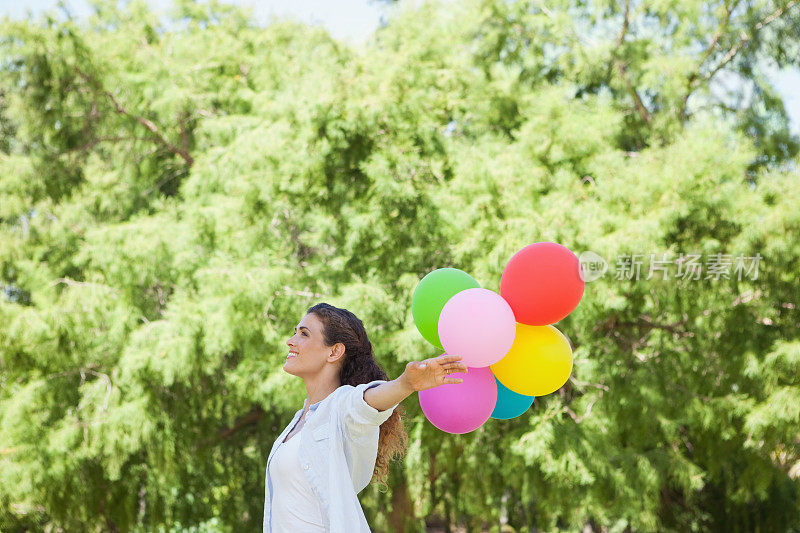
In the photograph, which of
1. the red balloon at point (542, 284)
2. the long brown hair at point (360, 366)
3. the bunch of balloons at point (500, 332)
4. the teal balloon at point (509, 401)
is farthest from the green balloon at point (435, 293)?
the long brown hair at point (360, 366)

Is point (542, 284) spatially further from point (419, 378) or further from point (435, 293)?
point (419, 378)

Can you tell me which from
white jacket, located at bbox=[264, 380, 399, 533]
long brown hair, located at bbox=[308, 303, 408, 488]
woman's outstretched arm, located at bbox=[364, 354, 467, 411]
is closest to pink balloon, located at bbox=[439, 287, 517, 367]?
long brown hair, located at bbox=[308, 303, 408, 488]

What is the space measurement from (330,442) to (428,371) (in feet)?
1.19

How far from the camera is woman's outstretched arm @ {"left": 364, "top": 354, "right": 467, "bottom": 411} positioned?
1.71 m

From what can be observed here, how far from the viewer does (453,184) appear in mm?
7254

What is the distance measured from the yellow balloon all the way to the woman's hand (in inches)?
44.9

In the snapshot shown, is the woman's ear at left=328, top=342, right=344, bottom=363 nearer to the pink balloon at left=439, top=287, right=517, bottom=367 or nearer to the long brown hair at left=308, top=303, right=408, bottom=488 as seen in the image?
the long brown hair at left=308, top=303, right=408, bottom=488

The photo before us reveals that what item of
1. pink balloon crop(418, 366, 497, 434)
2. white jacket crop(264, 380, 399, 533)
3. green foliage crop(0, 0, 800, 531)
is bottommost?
white jacket crop(264, 380, 399, 533)

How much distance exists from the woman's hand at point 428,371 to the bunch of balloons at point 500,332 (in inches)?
30.9

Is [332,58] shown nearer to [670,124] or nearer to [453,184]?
[453,184]

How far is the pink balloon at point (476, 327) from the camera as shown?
2527 mm

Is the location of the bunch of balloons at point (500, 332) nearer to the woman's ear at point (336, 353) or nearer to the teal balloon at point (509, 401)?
the teal balloon at point (509, 401)

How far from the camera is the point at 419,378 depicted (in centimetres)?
172

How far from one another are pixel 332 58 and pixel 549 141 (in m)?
2.19
